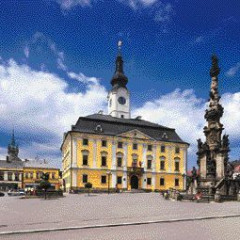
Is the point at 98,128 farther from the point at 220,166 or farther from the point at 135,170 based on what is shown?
the point at 220,166

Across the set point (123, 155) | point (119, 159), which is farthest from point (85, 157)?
point (123, 155)

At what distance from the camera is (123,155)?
54.2m

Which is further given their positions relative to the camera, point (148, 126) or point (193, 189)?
point (148, 126)

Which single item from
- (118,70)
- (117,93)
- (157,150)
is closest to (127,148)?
(157,150)

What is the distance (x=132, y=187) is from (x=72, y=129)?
16.7 metres

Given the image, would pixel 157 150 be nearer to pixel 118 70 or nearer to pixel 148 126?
pixel 148 126

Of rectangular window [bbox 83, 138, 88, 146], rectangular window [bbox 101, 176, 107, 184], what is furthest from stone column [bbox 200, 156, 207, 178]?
rectangular window [bbox 83, 138, 88, 146]

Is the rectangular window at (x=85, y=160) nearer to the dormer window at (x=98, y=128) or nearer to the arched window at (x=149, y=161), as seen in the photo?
the dormer window at (x=98, y=128)

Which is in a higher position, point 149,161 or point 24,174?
point 149,161

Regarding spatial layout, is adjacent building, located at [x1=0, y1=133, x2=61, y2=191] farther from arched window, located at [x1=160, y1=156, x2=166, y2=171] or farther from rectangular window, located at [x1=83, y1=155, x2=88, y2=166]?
arched window, located at [x1=160, y1=156, x2=166, y2=171]

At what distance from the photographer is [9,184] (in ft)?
287

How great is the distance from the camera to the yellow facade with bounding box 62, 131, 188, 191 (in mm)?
50719

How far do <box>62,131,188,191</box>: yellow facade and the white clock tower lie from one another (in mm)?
13303

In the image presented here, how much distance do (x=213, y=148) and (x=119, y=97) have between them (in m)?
43.4
